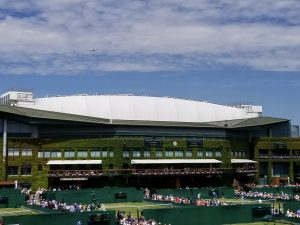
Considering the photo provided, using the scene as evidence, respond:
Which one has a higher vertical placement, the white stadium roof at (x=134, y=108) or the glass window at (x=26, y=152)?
the white stadium roof at (x=134, y=108)

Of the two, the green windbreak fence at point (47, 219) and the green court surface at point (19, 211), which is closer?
the green windbreak fence at point (47, 219)

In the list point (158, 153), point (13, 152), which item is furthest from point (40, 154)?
point (158, 153)

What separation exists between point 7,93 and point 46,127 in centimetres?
2072

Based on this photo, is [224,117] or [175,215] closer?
[175,215]

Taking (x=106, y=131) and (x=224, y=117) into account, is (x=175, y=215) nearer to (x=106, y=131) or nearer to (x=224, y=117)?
(x=106, y=131)

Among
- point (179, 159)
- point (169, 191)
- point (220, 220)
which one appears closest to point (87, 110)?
point (179, 159)

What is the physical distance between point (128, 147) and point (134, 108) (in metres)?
25.1

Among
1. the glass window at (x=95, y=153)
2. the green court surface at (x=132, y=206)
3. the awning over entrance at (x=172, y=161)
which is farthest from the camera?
the awning over entrance at (x=172, y=161)

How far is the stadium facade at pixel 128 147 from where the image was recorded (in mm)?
98688

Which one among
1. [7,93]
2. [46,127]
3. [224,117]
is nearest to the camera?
[46,127]

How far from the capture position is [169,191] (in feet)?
263

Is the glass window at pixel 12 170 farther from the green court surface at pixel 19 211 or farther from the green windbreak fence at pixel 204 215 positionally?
the green windbreak fence at pixel 204 215

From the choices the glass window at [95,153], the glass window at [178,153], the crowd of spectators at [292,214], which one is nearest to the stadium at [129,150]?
the glass window at [95,153]

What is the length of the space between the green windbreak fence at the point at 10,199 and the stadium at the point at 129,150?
40.5 feet
